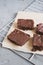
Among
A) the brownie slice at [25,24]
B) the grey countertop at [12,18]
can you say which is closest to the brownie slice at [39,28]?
the brownie slice at [25,24]

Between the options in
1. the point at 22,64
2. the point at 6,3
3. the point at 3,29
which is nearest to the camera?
the point at 22,64

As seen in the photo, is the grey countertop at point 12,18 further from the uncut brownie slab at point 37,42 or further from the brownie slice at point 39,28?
the brownie slice at point 39,28

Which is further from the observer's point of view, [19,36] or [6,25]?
[6,25]

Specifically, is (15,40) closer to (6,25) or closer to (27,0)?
(6,25)

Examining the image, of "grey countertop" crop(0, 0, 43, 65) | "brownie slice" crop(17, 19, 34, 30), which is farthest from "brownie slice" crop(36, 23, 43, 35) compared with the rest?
"grey countertop" crop(0, 0, 43, 65)

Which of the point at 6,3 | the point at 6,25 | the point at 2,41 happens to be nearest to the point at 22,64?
the point at 2,41

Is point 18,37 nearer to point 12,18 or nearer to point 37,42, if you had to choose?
point 37,42
